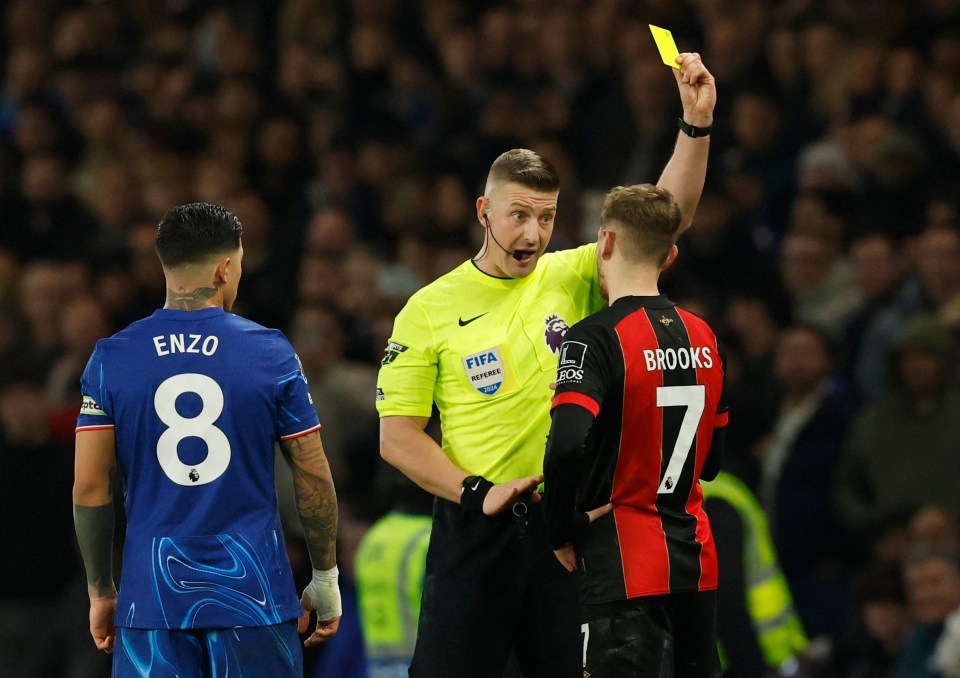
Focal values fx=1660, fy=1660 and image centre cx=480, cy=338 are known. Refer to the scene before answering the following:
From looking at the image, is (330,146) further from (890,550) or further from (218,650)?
(218,650)

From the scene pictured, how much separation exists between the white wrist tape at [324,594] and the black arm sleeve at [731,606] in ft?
7.52

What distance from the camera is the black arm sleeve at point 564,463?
15.2ft

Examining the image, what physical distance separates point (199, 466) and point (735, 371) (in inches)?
189

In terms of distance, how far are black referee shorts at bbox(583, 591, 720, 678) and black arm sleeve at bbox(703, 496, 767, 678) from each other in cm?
203

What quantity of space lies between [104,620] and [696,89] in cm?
252

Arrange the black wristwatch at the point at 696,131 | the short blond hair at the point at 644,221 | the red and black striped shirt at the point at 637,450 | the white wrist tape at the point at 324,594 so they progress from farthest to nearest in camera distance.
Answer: the black wristwatch at the point at 696,131
the white wrist tape at the point at 324,594
the short blond hair at the point at 644,221
the red and black striped shirt at the point at 637,450

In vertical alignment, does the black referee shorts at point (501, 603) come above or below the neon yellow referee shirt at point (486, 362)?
below

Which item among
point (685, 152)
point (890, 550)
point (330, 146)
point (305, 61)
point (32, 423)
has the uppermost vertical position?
point (305, 61)

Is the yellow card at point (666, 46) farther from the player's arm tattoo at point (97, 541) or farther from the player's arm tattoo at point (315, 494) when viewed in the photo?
the player's arm tattoo at point (97, 541)

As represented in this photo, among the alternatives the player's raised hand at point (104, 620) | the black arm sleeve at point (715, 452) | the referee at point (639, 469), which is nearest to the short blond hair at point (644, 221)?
the referee at point (639, 469)

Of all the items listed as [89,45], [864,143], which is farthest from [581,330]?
[89,45]

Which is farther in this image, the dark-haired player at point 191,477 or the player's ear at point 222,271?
the player's ear at point 222,271

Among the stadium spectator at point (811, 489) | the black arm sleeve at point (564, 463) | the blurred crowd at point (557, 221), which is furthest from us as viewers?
the stadium spectator at point (811, 489)

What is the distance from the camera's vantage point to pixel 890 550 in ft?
27.0
